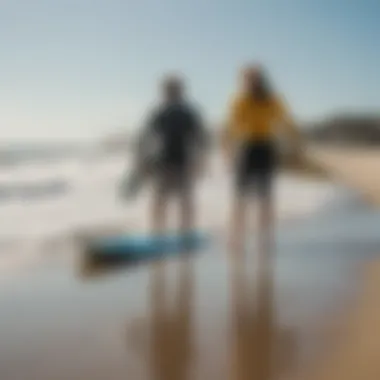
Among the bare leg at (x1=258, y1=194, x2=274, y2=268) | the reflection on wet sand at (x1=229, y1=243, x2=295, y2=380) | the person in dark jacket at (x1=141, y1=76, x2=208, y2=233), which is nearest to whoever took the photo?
the reflection on wet sand at (x1=229, y1=243, x2=295, y2=380)

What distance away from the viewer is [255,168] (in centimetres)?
161

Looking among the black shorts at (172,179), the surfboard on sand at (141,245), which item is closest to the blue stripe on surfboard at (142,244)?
the surfboard on sand at (141,245)

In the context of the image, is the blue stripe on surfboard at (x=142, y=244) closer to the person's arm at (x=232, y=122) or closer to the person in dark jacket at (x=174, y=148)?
the person in dark jacket at (x=174, y=148)

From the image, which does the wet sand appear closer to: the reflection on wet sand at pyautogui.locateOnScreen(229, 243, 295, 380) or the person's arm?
the reflection on wet sand at pyautogui.locateOnScreen(229, 243, 295, 380)

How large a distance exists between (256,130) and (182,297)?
390 millimetres

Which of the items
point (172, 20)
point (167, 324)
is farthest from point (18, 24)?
point (167, 324)

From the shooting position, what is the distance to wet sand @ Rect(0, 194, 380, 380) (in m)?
1.26

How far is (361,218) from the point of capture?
1.96 meters

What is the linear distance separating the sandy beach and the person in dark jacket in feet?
0.15

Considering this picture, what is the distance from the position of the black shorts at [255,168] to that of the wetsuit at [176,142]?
0.32 ft

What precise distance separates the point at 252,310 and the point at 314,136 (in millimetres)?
408

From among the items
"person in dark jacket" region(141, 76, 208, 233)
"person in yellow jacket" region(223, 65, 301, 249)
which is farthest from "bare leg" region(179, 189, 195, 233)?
"person in yellow jacket" region(223, 65, 301, 249)

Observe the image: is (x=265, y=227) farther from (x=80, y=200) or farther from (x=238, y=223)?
(x=80, y=200)

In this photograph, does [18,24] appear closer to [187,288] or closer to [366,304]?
[187,288]
